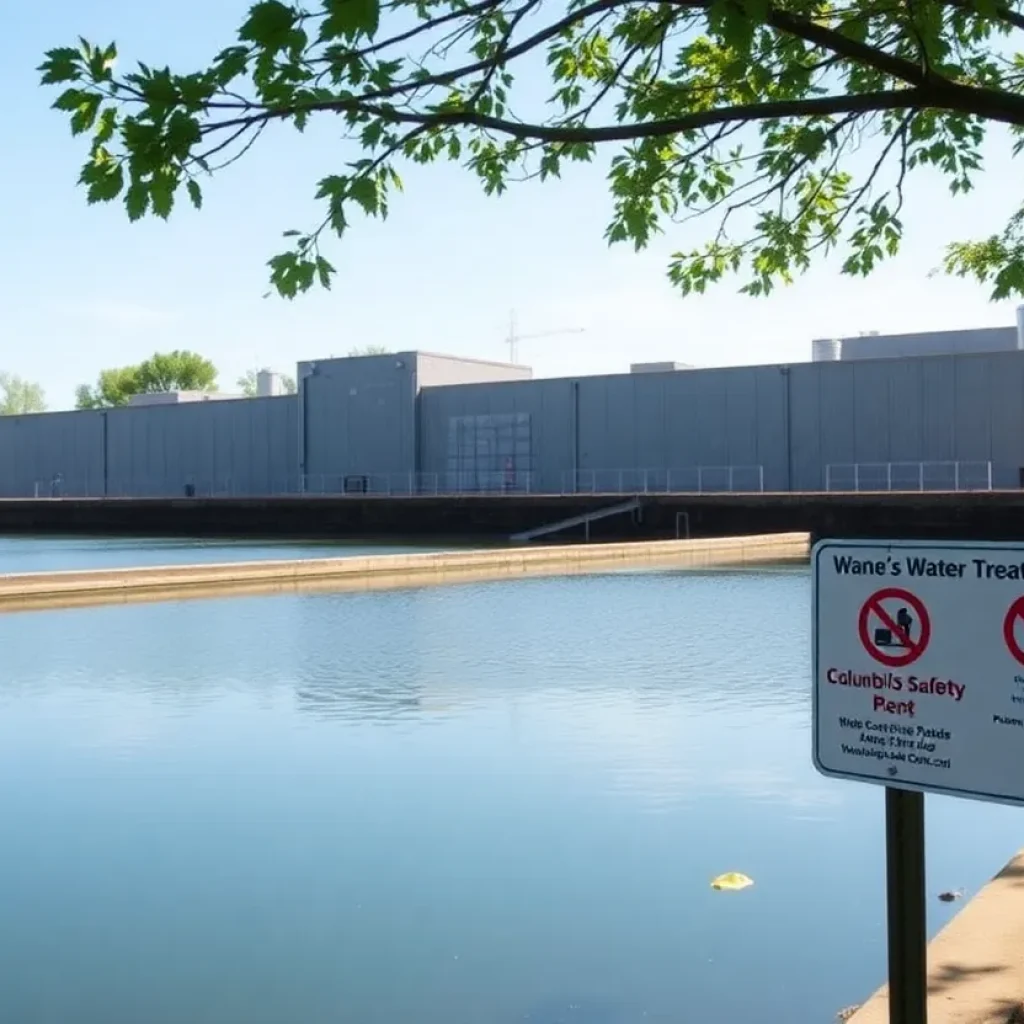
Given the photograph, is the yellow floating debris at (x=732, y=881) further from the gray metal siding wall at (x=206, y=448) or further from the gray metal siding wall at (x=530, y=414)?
the gray metal siding wall at (x=206, y=448)

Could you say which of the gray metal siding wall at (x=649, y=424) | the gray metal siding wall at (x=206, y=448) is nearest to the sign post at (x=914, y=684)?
the gray metal siding wall at (x=649, y=424)

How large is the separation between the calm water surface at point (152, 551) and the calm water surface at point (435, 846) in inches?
706

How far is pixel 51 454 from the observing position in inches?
2795

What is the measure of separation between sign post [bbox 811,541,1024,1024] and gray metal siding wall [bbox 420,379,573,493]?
168 feet

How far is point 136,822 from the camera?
739 centimetres

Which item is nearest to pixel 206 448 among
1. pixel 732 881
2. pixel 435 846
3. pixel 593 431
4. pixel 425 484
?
pixel 425 484

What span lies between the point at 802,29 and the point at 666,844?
3.94 meters

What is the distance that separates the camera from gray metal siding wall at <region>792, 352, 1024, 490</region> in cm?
4412

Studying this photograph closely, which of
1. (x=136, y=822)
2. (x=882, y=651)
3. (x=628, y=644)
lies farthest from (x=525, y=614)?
(x=882, y=651)

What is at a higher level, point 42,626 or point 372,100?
point 372,100

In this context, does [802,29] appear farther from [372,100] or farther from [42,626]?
[42,626]

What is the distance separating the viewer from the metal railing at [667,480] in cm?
4897

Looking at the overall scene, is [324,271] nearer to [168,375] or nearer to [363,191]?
[363,191]

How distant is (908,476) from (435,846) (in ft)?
135
